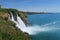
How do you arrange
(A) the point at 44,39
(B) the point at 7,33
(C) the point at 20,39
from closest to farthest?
(B) the point at 7,33 → (C) the point at 20,39 → (A) the point at 44,39

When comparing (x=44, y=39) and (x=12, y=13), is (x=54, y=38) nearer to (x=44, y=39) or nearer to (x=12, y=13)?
(x=44, y=39)

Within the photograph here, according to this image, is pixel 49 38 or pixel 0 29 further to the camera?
pixel 49 38

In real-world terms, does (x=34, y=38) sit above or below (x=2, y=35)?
below

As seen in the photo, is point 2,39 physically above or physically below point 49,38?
above

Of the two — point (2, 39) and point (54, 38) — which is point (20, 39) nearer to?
point (2, 39)

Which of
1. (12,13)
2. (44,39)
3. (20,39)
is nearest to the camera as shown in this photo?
(20,39)

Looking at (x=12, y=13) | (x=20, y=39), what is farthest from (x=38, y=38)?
(x=20, y=39)

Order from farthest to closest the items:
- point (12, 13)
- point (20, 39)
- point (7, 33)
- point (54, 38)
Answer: point (12, 13)
point (54, 38)
point (20, 39)
point (7, 33)

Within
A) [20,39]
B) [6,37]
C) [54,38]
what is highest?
[6,37]

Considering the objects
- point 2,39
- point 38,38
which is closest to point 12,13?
point 38,38
